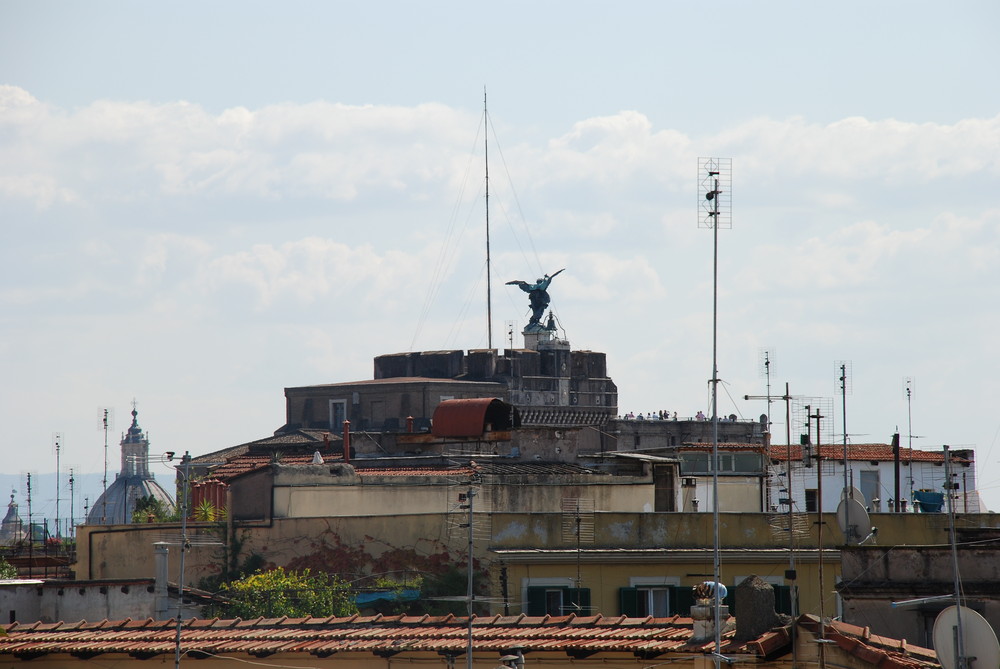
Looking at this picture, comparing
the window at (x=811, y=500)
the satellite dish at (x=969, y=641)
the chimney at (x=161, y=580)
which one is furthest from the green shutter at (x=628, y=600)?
the window at (x=811, y=500)

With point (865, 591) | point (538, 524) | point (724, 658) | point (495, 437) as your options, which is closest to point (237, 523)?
point (538, 524)

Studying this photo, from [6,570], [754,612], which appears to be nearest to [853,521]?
[754,612]

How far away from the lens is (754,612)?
20688 mm

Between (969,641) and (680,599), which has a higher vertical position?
(969,641)

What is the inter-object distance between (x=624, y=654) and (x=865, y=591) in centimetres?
699

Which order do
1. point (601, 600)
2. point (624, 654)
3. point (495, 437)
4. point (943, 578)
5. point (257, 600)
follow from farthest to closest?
point (495, 437) < point (257, 600) < point (601, 600) < point (943, 578) < point (624, 654)

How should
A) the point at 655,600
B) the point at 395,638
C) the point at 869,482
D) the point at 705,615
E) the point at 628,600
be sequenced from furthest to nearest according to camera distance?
the point at 869,482
the point at 655,600
the point at 628,600
the point at 395,638
the point at 705,615

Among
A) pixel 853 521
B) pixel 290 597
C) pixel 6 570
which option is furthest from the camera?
pixel 6 570

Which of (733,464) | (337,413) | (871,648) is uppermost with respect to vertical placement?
→ (337,413)

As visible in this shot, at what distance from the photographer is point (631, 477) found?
141 feet

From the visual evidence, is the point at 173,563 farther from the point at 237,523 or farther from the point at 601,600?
the point at 601,600

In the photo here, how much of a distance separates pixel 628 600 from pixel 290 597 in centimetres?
703

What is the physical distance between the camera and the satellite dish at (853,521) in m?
29.8

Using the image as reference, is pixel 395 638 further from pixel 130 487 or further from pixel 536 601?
pixel 130 487
